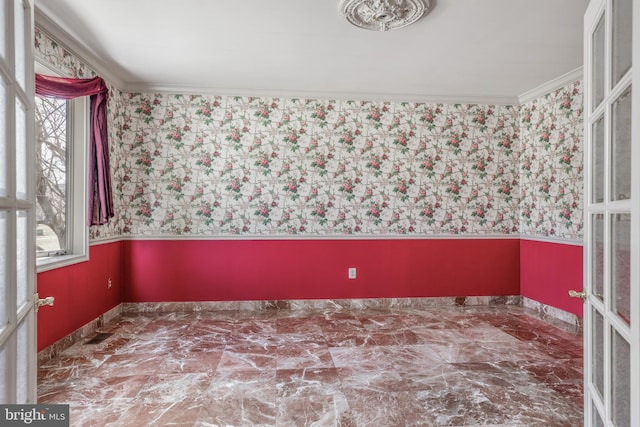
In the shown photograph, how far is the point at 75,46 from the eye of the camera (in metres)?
2.86

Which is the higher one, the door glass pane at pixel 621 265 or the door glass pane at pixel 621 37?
the door glass pane at pixel 621 37

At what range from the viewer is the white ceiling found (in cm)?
238

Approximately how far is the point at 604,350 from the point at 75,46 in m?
3.73

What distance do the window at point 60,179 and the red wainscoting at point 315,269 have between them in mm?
802

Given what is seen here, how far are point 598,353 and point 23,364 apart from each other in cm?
173

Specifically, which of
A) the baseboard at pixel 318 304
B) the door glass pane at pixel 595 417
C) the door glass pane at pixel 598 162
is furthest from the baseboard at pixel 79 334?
the door glass pane at pixel 598 162

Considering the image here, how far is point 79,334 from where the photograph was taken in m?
2.96

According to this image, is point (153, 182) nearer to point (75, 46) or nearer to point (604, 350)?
point (75, 46)

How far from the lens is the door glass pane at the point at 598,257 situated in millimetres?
1105

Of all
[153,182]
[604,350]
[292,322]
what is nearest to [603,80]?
[604,350]

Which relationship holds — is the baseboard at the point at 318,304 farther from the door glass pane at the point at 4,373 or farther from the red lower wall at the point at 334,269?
the door glass pane at the point at 4,373

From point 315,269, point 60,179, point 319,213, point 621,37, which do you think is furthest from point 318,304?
point 621,37

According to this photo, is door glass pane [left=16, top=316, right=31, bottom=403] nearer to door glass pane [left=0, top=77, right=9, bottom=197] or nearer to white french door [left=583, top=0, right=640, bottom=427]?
door glass pane [left=0, top=77, right=9, bottom=197]

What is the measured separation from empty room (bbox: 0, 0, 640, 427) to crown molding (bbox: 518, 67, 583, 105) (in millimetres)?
26
